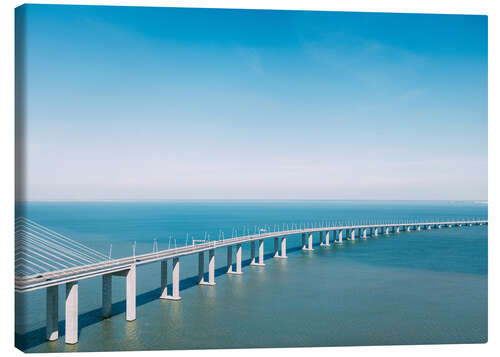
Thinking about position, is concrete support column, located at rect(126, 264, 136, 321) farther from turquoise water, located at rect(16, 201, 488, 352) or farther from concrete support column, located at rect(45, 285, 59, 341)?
concrete support column, located at rect(45, 285, 59, 341)

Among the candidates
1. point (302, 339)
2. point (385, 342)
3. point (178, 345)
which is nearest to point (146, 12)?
point (178, 345)

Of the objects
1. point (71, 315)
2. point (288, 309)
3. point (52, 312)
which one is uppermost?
point (52, 312)

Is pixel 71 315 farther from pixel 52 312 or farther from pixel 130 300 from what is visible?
pixel 130 300

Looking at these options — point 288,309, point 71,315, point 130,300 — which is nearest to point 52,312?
point 71,315

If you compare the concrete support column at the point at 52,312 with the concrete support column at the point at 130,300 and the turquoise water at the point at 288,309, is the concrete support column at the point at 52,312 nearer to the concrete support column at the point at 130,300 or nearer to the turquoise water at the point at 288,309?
the turquoise water at the point at 288,309

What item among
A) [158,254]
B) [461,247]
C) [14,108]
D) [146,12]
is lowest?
[461,247]

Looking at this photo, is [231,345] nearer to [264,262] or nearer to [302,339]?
[302,339]

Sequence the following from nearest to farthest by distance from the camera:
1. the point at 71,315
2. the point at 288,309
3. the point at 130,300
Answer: the point at 71,315 < the point at 130,300 < the point at 288,309
